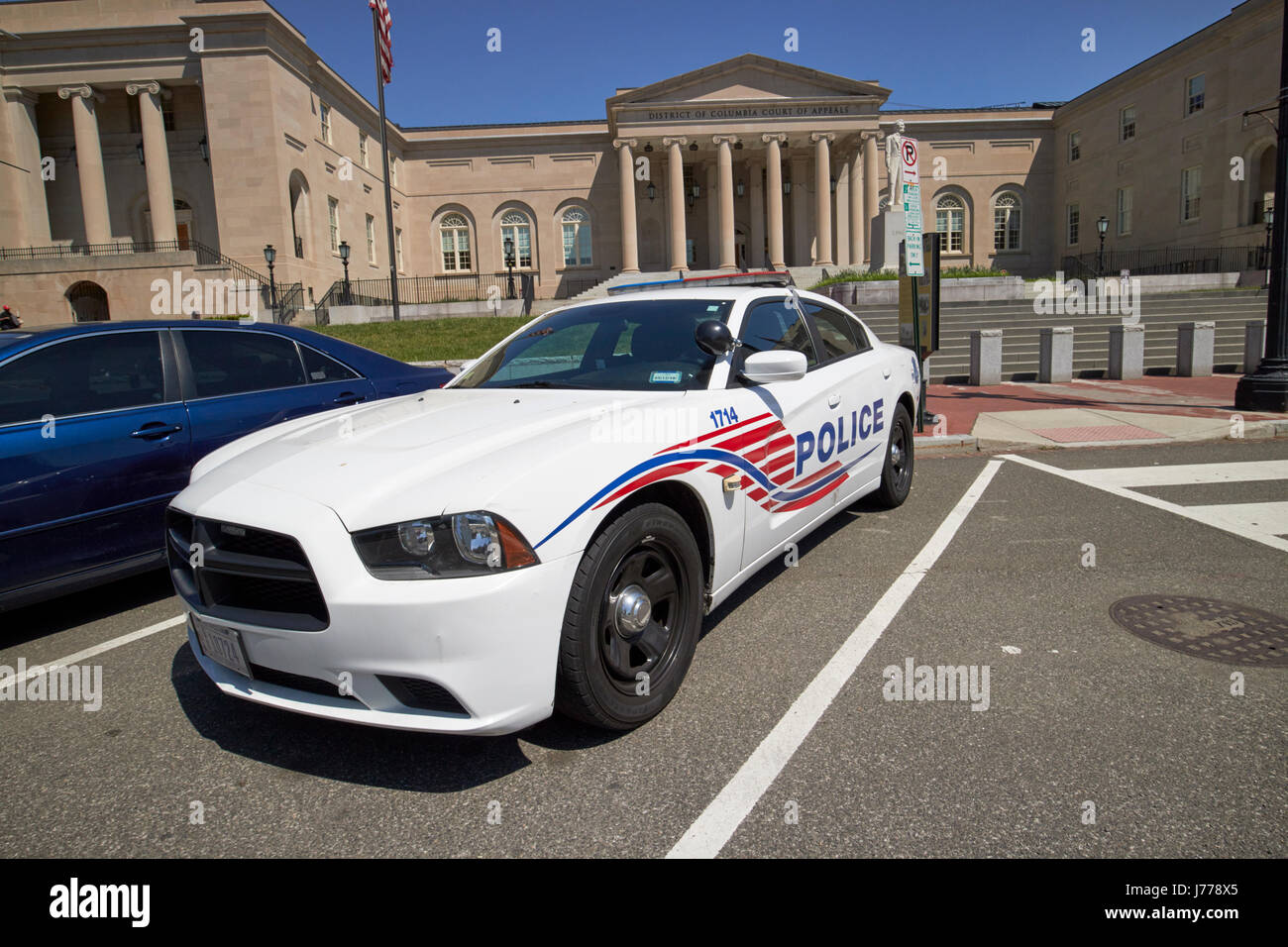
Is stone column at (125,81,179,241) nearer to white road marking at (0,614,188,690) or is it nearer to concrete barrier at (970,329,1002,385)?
concrete barrier at (970,329,1002,385)

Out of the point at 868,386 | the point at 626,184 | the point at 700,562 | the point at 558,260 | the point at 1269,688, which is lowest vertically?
the point at 1269,688

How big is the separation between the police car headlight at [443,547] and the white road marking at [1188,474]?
638 cm

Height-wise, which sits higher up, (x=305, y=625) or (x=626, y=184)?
(x=626, y=184)

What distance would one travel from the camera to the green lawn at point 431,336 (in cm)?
2045

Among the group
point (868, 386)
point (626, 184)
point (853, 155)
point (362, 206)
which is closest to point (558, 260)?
point (626, 184)

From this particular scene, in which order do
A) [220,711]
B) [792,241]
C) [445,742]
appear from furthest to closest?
[792,241] → [220,711] → [445,742]

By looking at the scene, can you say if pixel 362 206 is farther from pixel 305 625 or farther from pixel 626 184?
pixel 305 625

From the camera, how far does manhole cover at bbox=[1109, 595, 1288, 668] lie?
3.57 meters

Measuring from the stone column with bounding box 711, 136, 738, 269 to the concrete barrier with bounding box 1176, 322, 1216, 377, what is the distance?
88.9 ft

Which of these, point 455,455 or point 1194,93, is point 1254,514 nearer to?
point 455,455

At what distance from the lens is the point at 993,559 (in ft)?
16.6

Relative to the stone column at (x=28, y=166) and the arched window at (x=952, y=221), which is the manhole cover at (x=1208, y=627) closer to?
the stone column at (x=28, y=166)

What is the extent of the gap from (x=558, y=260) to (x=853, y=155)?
59.8ft

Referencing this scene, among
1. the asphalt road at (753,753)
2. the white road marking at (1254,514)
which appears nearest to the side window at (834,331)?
the asphalt road at (753,753)
